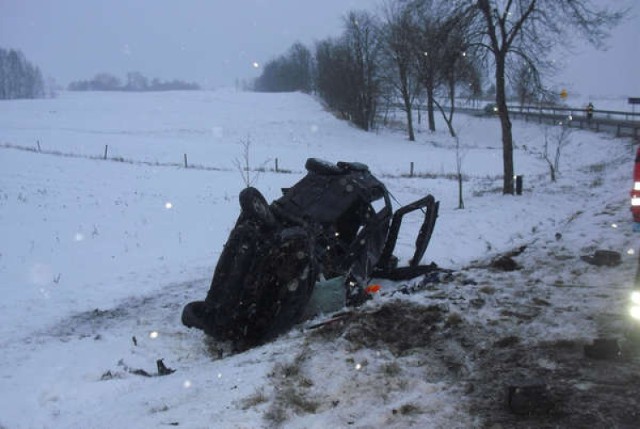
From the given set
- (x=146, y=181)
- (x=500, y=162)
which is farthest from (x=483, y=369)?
(x=500, y=162)

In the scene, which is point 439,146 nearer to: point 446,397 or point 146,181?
point 146,181

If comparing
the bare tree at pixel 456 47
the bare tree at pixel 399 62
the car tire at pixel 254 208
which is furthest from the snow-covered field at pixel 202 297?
the bare tree at pixel 399 62

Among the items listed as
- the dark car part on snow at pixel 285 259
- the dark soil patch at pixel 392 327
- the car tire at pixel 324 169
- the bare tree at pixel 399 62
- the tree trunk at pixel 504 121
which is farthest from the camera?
the bare tree at pixel 399 62

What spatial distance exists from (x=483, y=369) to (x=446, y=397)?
62cm

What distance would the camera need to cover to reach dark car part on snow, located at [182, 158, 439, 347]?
19.0ft

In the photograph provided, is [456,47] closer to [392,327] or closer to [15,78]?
[392,327]

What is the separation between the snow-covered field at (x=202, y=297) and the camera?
4.16m

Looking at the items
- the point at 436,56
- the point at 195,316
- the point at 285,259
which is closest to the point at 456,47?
the point at 436,56

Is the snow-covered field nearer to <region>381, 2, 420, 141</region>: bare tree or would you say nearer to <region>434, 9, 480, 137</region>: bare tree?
<region>434, 9, 480, 137</region>: bare tree

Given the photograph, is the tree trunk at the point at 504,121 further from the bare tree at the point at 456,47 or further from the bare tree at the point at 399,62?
the bare tree at the point at 399,62

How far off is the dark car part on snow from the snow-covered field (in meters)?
0.37

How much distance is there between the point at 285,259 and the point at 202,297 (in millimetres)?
2698

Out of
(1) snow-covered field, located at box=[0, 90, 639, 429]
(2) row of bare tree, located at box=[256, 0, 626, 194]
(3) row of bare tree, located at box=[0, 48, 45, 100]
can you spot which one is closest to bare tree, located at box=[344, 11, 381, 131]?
(2) row of bare tree, located at box=[256, 0, 626, 194]

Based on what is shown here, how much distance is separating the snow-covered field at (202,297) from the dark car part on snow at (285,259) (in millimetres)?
370
